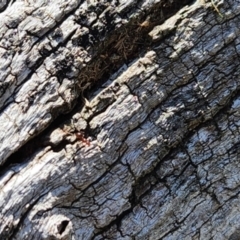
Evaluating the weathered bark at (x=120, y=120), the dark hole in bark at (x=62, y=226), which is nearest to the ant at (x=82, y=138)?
the weathered bark at (x=120, y=120)

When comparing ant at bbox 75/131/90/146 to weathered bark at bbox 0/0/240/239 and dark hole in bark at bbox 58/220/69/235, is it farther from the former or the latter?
dark hole in bark at bbox 58/220/69/235

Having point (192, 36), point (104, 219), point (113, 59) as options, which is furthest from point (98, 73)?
point (104, 219)

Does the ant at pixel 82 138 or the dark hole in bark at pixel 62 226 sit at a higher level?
the ant at pixel 82 138

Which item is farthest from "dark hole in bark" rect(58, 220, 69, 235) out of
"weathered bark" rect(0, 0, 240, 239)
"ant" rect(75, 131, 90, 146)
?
"ant" rect(75, 131, 90, 146)

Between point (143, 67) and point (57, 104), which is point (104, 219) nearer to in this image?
point (57, 104)

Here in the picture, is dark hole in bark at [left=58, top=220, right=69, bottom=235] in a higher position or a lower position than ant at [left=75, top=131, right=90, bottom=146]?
lower

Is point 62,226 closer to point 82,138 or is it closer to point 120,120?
point 82,138

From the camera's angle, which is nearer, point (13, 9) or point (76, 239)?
point (76, 239)

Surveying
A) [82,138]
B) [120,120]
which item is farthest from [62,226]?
[120,120]

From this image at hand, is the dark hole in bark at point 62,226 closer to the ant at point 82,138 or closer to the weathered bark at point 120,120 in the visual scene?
the weathered bark at point 120,120
